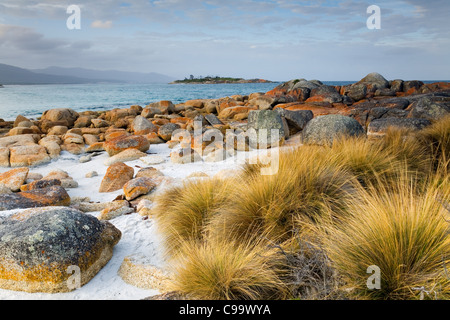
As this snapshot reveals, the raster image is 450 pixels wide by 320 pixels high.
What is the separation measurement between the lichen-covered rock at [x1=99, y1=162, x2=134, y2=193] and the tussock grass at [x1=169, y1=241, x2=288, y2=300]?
441 cm

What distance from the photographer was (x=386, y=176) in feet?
13.1

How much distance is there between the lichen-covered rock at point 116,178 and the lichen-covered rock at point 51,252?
9.54 feet

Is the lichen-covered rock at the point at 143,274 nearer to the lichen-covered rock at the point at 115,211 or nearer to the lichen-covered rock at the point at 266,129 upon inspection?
the lichen-covered rock at the point at 115,211

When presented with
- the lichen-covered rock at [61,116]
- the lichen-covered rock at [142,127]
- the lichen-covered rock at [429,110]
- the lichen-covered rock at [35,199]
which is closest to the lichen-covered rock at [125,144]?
the lichen-covered rock at [142,127]

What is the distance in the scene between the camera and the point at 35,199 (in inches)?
206

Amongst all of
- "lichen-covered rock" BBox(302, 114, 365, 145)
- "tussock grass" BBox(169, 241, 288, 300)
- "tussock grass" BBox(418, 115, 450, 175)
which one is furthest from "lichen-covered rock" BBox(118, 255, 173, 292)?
"lichen-covered rock" BBox(302, 114, 365, 145)

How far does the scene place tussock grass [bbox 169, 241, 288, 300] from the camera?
222cm

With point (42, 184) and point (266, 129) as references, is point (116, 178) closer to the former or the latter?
point (42, 184)

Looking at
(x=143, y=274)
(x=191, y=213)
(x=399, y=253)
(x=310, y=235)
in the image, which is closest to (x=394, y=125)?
(x=310, y=235)

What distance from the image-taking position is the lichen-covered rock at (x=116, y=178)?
6.34 m

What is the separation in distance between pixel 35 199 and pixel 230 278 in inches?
177
